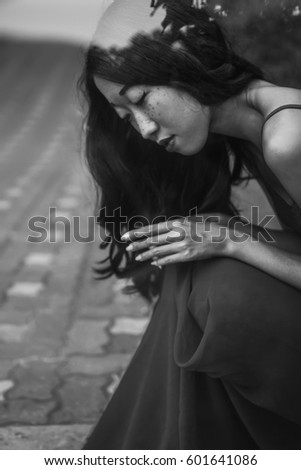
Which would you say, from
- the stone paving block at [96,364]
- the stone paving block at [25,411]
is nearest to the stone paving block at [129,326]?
the stone paving block at [96,364]

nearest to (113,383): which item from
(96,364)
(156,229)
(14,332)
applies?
(96,364)

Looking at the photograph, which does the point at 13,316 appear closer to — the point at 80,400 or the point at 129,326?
the point at 129,326

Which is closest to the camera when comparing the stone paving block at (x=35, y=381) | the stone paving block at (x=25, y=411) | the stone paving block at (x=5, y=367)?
the stone paving block at (x=25, y=411)

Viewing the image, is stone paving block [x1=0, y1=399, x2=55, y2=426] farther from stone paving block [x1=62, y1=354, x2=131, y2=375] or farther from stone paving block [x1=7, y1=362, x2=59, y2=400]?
stone paving block [x1=62, y1=354, x2=131, y2=375]

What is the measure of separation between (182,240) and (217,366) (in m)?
0.35

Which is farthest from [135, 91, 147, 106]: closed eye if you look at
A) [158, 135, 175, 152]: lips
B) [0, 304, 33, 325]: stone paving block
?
[0, 304, 33, 325]: stone paving block

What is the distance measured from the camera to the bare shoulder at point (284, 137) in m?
1.85

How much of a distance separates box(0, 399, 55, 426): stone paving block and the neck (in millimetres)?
1165

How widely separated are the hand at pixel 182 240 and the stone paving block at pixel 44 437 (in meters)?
0.76

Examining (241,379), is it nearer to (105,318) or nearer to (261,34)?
(261,34)

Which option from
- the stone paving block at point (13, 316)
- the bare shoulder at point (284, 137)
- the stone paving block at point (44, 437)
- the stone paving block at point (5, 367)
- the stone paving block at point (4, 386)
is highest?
the bare shoulder at point (284, 137)

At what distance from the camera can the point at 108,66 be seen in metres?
1.97

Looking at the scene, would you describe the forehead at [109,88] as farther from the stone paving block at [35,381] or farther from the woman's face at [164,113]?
the stone paving block at [35,381]

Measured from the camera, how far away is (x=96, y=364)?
9.89 ft
